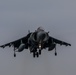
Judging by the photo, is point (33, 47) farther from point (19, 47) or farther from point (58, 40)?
point (58, 40)

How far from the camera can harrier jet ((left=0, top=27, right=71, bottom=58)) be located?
45344 millimetres

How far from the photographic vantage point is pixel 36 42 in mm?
45781

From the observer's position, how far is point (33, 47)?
46719 millimetres

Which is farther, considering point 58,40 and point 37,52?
point 58,40

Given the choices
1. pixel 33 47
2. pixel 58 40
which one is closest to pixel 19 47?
pixel 33 47

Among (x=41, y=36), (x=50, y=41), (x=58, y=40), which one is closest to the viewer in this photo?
(x=41, y=36)

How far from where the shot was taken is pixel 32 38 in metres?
46.4

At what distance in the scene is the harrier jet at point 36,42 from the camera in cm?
4534

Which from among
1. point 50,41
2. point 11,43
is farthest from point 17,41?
point 50,41

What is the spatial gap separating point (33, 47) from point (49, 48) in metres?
1.53

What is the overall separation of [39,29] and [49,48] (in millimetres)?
2071

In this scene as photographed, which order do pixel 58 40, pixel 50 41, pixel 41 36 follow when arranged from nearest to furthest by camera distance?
pixel 41 36 < pixel 50 41 < pixel 58 40

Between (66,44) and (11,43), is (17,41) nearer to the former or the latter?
(11,43)

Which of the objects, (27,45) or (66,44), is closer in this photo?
(27,45)
